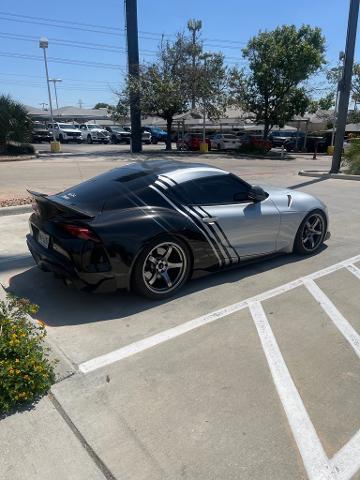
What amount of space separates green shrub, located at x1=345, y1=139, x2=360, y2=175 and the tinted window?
12.2 m

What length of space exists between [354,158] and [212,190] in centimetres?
1325

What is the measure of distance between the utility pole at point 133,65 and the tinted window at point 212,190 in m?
25.5

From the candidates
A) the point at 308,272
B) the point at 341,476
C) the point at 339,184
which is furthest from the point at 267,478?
the point at 339,184

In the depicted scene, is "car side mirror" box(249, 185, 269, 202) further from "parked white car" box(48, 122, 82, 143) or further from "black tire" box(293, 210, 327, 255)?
"parked white car" box(48, 122, 82, 143)

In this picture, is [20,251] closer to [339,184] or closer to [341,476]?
[341,476]

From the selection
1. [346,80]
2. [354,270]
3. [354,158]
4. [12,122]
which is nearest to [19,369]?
[354,270]

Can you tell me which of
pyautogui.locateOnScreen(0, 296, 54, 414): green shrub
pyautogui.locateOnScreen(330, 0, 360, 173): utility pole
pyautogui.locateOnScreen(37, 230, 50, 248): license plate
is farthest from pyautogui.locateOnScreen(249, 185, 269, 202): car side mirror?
pyautogui.locateOnScreen(330, 0, 360, 173): utility pole

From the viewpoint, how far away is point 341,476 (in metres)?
2.22

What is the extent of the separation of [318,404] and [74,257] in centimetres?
233

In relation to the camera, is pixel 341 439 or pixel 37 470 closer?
pixel 37 470

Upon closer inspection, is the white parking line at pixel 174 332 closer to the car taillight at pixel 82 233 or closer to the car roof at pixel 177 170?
the car taillight at pixel 82 233

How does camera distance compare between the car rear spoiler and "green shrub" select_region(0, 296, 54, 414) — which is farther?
the car rear spoiler

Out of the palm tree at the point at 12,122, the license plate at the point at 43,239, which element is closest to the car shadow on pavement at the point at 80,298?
the license plate at the point at 43,239

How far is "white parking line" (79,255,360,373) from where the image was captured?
3.17 metres
